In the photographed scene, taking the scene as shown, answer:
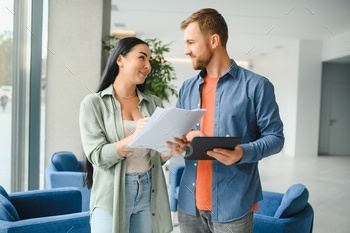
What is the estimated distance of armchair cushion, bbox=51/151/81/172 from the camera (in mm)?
2941

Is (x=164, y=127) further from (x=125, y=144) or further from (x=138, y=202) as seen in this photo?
(x=138, y=202)

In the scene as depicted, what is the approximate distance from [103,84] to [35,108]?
2.11 meters

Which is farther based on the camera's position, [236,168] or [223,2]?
[223,2]

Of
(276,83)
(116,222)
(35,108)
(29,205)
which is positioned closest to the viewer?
(116,222)

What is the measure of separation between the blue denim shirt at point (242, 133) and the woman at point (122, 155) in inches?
6.2

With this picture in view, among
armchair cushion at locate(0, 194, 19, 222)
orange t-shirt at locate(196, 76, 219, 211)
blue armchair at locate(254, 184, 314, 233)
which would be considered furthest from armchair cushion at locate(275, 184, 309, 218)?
armchair cushion at locate(0, 194, 19, 222)

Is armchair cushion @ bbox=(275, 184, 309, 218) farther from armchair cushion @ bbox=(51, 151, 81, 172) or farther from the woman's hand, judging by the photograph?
Answer: armchair cushion @ bbox=(51, 151, 81, 172)

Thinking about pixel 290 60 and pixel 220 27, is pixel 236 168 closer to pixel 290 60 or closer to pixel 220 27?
pixel 220 27

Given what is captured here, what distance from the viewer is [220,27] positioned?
1436mm

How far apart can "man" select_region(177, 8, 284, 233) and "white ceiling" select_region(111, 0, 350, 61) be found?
3008 mm

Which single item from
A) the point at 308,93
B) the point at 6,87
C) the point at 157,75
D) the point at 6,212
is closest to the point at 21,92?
the point at 6,87

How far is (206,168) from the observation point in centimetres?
143

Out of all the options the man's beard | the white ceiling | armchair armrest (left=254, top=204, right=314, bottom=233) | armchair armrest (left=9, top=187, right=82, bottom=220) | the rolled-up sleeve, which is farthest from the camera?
the white ceiling

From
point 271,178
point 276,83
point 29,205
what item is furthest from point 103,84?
point 276,83
